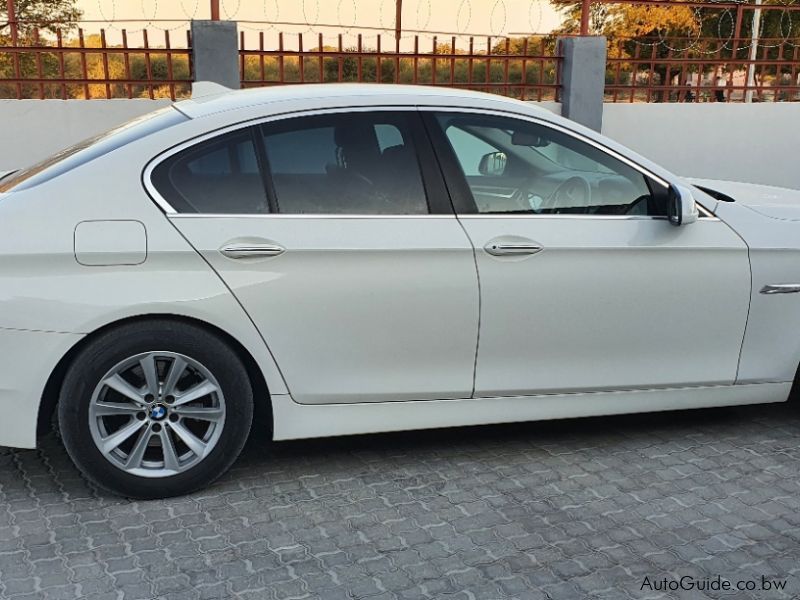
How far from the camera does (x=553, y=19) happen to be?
11.0 metres

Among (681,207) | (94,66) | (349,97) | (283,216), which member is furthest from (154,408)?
(94,66)

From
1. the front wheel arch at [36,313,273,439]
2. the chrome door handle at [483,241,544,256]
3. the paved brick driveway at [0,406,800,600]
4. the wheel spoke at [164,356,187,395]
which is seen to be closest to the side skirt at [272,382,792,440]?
the front wheel arch at [36,313,273,439]

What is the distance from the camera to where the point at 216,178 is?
3699 millimetres

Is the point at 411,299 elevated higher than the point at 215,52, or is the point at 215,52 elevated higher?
the point at 215,52

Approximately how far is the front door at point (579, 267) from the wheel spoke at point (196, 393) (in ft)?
3.78

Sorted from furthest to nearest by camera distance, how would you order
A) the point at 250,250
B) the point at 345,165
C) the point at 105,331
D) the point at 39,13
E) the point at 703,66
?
the point at 39,13 → the point at 703,66 → the point at 345,165 → the point at 250,250 → the point at 105,331

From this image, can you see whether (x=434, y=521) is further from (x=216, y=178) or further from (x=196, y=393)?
(x=216, y=178)

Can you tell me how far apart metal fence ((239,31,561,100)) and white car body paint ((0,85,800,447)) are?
5695 mm

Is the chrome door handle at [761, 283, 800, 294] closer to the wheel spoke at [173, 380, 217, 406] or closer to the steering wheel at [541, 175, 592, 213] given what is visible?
the steering wheel at [541, 175, 592, 213]

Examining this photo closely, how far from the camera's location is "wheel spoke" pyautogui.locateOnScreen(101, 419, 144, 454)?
3617 mm

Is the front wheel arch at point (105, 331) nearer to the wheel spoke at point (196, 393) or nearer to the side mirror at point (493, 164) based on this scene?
the wheel spoke at point (196, 393)

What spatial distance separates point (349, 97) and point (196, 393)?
Result: 144 centimetres

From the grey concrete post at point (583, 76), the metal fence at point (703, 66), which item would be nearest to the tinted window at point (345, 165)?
the grey concrete post at point (583, 76)

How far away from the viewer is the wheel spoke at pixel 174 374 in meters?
3.60
